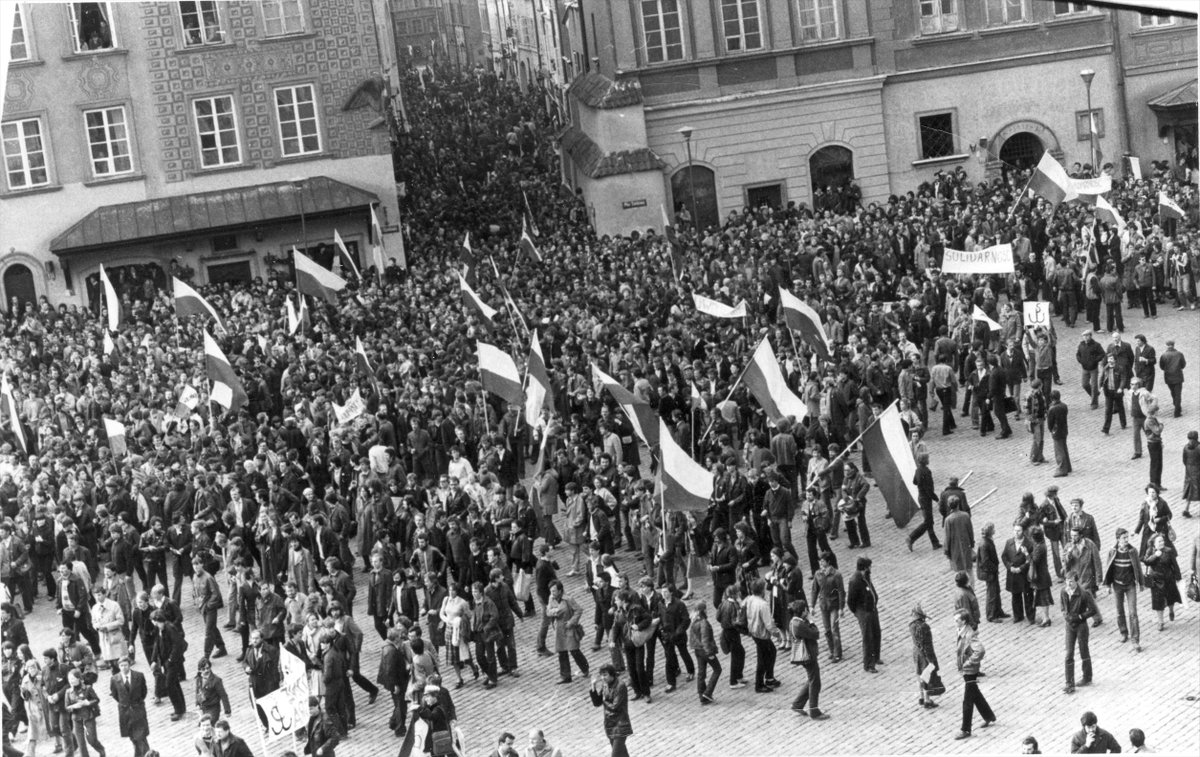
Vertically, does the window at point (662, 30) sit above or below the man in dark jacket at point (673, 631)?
above

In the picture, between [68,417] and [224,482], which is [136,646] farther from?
[68,417]

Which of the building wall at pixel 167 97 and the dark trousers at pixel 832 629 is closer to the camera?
the dark trousers at pixel 832 629

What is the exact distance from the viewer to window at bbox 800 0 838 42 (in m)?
48.4

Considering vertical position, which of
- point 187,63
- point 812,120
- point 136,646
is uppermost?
point 187,63

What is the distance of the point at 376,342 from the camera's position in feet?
111

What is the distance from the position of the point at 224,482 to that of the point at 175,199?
931 inches

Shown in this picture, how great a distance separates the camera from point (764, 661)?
724 inches

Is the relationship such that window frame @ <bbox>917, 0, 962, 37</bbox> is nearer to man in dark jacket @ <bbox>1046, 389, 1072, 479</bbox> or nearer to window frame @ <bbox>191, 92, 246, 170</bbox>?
window frame @ <bbox>191, 92, 246, 170</bbox>

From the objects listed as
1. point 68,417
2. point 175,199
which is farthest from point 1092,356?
point 175,199

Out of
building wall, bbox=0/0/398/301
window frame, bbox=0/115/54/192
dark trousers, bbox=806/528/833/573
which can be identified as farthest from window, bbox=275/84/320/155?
dark trousers, bbox=806/528/833/573

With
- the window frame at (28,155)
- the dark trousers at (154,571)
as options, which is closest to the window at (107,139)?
the window frame at (28,155)

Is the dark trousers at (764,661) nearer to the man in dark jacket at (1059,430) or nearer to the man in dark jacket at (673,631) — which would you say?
the man in dark jacket at (673,631)

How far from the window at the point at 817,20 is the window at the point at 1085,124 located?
7.01 metres

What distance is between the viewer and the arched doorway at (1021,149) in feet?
161
